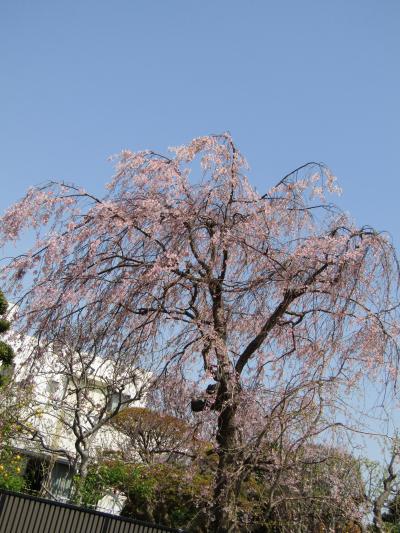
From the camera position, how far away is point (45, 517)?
18.7ft

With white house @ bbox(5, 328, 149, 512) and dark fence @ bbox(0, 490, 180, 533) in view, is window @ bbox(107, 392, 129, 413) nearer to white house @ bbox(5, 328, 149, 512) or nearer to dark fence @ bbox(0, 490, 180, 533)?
white house @ bbox(5, 328, 149, 512)

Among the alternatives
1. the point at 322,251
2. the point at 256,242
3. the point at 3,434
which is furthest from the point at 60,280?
the point at 3,434

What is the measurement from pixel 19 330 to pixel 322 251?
3068 mm

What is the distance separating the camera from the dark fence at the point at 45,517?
562 centimetres

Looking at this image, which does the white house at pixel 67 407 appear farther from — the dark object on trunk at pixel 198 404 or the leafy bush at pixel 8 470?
the dark object on trunk at pixel 198 404

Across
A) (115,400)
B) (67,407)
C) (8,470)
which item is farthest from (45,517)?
(115,400)

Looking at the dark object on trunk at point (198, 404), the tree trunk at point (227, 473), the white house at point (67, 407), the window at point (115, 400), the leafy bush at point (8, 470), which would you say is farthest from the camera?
the window at point (115, 400)

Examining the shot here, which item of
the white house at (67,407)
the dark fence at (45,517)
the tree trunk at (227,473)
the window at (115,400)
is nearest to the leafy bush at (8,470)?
the white house at (67,407)

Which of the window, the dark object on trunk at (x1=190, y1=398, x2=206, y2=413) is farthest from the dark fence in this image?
the window

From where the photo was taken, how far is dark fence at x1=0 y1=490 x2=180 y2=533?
562 cm

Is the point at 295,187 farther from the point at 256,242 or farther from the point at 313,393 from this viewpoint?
the point at 313,393

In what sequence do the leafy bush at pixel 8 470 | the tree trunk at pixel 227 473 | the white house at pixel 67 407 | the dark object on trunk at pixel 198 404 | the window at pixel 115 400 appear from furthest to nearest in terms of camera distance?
1. the window at pixel 115 400
2. the leafy bush at pixel 8 470
3. the white house at pixel 67 407
4. the dark object on trunk at pixel 198 404
5. the tree trunk at pixel 227 473

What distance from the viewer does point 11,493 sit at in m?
5.69

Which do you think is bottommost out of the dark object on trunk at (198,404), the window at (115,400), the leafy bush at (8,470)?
the leafy bush at (8,470)
